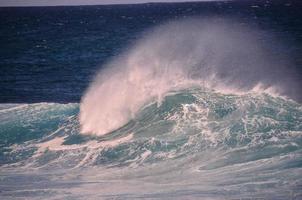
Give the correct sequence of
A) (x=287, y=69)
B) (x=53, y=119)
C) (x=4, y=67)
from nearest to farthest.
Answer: (x=53, y=119) < (x=287, y=69) < (x=4, y=67)

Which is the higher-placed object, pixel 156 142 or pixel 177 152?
pixel 156 142

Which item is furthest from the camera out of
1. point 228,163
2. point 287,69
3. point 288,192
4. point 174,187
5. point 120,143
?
point 287,69

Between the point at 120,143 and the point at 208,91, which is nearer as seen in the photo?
the point at 120,143

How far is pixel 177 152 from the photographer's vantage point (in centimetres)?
878

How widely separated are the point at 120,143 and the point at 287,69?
1316 cm

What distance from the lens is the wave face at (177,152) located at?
7047 millimetres

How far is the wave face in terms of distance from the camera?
23.1 ft

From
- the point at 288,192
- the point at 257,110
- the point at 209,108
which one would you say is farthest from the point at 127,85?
the point at 288,192

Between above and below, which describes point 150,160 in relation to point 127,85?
below

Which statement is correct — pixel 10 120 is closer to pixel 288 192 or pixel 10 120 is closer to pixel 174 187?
pixel 174 187

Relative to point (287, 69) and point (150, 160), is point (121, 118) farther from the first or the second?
point (287, 69)

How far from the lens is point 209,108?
10141 millimetres

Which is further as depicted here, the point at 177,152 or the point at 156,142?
the point at 156,142

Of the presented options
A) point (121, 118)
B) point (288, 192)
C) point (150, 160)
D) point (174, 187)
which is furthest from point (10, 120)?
point (288, 192)
